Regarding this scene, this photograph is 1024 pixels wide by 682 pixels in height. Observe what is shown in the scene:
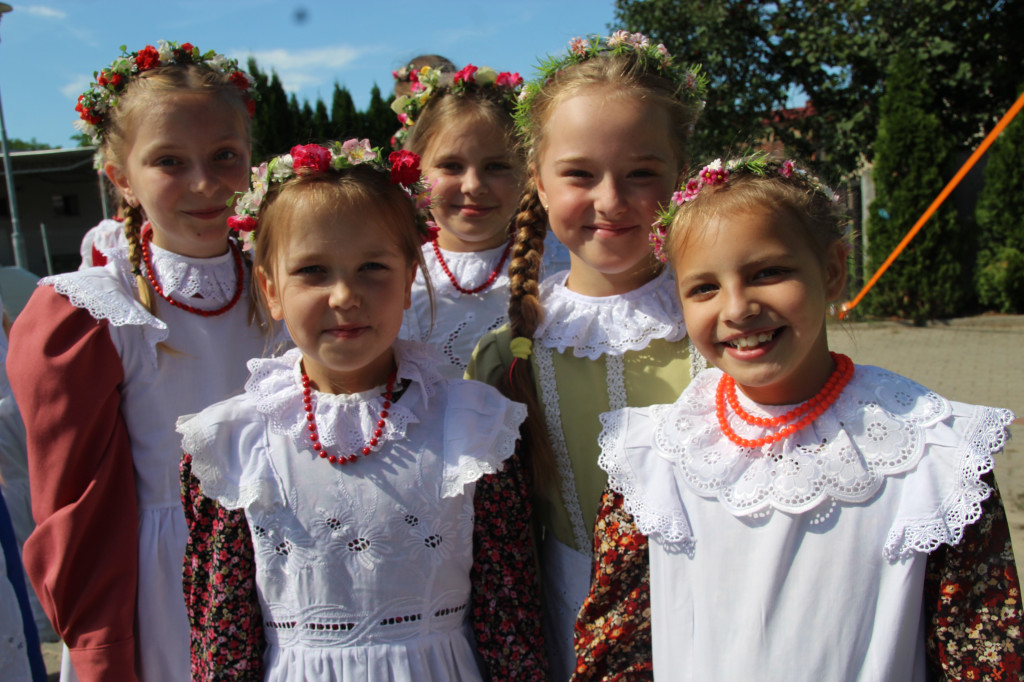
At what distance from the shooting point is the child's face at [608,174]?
1.89m

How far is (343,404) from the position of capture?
1758 millimetres

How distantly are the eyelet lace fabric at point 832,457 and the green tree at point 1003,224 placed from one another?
35.3 ft

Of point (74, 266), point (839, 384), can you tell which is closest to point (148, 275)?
point (839, 384)

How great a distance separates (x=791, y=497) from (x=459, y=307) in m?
1.49

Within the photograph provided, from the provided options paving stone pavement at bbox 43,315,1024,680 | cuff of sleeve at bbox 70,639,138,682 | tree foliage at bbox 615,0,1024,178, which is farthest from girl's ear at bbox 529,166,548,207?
tree foliage at bbox 615,0,1024,178

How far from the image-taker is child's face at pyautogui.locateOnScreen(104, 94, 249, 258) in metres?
2.15

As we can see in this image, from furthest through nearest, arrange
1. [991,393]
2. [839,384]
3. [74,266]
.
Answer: [74,266]
[991,393]
[839,384]

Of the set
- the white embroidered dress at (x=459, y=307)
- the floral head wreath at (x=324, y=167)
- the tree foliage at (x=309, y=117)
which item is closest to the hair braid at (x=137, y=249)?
the floral head wreath at (x=324, y=167)

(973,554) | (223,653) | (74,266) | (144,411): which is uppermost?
(144,411)

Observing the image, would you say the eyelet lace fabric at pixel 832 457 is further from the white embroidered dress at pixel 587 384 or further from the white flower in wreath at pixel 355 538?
the white flower in wreath at pixel 355 538

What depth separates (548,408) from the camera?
1.98 meters

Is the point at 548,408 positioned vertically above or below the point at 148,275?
below

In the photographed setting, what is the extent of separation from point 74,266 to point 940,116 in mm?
21776

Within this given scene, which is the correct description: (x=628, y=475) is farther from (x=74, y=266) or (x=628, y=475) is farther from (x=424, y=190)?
(x=74, y=266)
